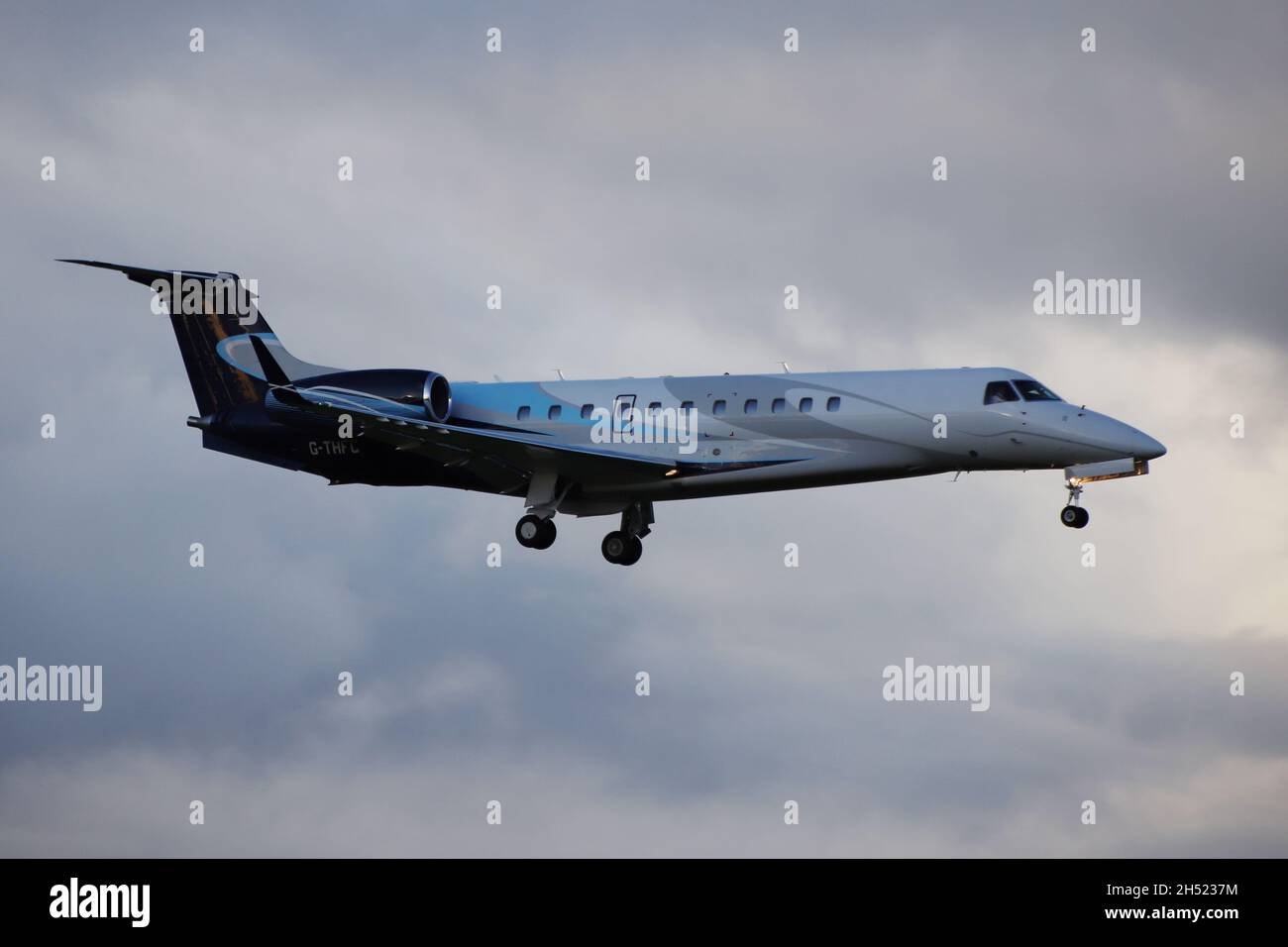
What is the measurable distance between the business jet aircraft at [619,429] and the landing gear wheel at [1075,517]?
0.11ft

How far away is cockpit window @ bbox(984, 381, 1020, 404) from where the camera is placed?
4072 centimetres

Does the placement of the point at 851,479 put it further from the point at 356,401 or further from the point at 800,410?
the point at 356,401

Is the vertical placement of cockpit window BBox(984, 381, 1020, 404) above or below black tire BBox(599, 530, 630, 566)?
above

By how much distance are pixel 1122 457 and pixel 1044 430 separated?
1.67 m

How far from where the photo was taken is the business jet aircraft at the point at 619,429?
40.7 m

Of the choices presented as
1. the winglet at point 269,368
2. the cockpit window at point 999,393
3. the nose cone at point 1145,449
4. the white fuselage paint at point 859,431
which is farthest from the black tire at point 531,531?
the nose cone at point 1145,449

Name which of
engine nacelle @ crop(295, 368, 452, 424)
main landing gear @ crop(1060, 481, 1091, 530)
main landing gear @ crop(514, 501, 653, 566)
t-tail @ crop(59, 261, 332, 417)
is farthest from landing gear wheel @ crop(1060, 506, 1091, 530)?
t-tail @ crop(59, 261, 332, 417)

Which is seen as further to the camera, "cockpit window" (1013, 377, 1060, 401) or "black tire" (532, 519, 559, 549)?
"black tire" (532, 519, 559, 549)

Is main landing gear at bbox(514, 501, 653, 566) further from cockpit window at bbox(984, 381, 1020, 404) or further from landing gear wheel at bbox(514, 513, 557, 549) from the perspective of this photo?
cockpit window at bbox(984, 381, 1020, 404)

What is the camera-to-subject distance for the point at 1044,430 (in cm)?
4028

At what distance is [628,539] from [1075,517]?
1162 cm

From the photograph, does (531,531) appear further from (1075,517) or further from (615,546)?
(1075,517)
